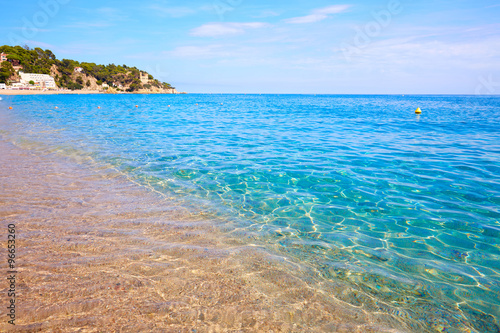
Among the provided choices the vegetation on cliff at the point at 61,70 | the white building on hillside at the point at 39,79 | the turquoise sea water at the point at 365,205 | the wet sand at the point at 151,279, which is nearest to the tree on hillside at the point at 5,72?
the vegetation on cliff at the point at 61,70

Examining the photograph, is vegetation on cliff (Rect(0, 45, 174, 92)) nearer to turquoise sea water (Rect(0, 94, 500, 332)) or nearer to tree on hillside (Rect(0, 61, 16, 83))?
tree on hillside (Rect(0, 61, 16, 83))

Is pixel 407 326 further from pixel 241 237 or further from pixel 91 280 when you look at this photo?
pixel 91 280

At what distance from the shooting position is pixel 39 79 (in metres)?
125

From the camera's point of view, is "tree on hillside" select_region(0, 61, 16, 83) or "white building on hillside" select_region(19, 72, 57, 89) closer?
"tree on hillside" select_region(0, 61, 16, 83)

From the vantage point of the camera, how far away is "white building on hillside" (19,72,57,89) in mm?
119512

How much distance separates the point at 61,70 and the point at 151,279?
193m

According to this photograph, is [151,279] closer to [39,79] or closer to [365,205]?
[365,205]

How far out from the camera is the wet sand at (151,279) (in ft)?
9.64

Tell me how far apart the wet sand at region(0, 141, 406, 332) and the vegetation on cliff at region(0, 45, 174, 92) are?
149 metres

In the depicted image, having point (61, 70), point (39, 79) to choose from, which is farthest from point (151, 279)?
point (61, 70)

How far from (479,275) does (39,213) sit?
8172mm

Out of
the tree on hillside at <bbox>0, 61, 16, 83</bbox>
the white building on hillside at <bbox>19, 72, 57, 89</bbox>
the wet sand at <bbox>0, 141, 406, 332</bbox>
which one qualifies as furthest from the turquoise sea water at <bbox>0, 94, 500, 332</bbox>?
the white building on hillside at <bbox>19, 72, 57, 89</bbox>

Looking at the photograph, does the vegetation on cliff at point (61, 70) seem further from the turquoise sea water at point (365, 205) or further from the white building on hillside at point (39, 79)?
the turquoise sea water at point (365, 205)

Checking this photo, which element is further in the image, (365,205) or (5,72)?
(5,72)
